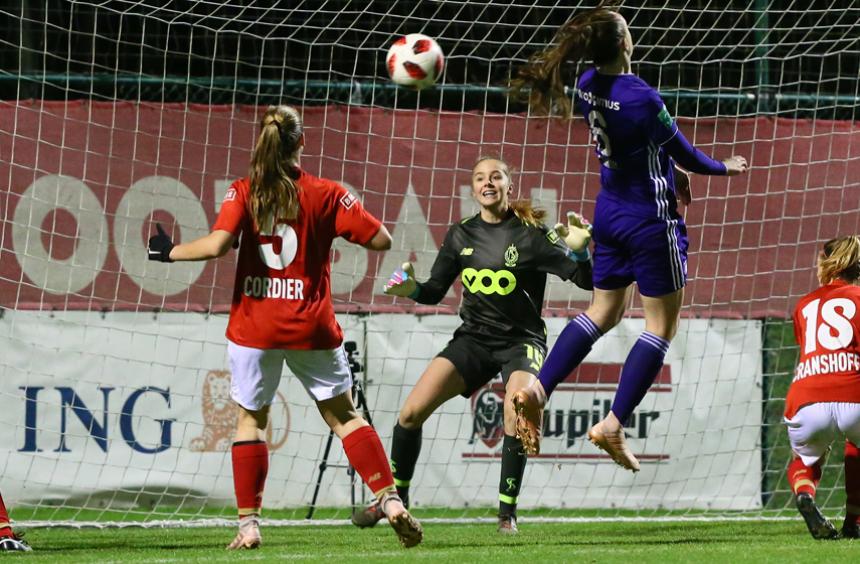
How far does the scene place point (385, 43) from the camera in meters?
9.57

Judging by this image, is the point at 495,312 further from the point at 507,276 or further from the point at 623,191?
the point at 623,191

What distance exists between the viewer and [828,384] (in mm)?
6449

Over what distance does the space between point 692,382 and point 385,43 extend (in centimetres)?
330

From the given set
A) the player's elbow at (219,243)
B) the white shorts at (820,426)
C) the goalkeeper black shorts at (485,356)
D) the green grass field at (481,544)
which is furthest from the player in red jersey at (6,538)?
the white shorts at (820,426)

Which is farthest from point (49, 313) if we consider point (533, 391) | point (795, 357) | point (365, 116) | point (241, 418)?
point (795, 357)

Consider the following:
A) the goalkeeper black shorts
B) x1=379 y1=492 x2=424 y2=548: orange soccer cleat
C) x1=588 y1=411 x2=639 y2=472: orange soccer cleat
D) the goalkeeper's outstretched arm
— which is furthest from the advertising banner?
x1=588 y1=411 x2=639 y2=472: orange soccer cleat

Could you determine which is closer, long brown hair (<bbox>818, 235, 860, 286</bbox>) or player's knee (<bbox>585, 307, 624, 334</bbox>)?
player's knee (<bbox>585, 307, 624, 334</bbox>)

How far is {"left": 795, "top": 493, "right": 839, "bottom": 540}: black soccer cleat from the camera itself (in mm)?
6297

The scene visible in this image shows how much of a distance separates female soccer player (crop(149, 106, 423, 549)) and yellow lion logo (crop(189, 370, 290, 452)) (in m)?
3.00

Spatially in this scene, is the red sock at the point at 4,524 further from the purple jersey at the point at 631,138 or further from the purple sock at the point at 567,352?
the purple jersey at the point at 631,138

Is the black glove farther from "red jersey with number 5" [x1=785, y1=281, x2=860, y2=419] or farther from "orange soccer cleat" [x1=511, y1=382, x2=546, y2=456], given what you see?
"red jersey with number 5" [x1=785, y1=281, x2=860, y2=419]

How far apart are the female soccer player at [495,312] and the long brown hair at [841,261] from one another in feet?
4.15

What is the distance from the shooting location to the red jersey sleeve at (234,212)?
571cm

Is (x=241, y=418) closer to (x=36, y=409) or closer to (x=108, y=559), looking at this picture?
(x=108, y=559)
